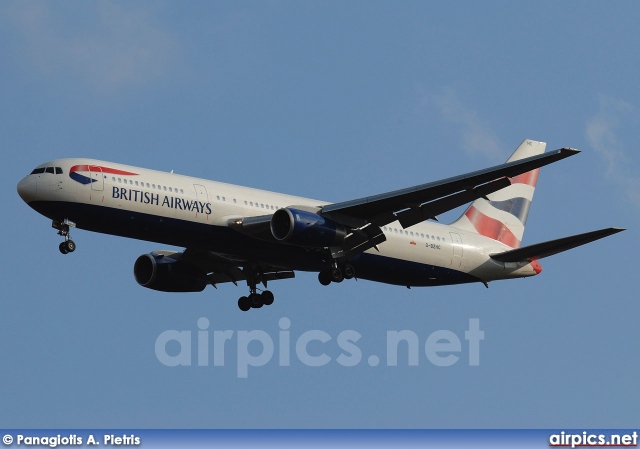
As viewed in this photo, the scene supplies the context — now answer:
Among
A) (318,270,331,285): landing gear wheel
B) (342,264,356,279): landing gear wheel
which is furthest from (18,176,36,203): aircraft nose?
(342,264,356,279): landing gear wheel

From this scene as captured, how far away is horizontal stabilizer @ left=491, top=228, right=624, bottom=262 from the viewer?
49.6 m

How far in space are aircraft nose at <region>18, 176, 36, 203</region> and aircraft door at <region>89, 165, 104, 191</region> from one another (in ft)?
7.39

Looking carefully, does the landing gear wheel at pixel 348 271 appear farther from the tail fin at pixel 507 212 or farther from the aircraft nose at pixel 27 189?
the aircraft nose at pixel 27 189

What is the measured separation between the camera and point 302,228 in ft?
162

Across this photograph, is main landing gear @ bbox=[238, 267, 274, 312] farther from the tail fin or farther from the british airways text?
the tail fin

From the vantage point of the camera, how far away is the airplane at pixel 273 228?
48.4 m

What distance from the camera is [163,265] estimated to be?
56656 mm

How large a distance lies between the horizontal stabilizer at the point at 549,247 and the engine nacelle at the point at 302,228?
9657 mm

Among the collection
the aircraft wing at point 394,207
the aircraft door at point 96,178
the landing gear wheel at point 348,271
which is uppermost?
the aircraft door at point 96,178

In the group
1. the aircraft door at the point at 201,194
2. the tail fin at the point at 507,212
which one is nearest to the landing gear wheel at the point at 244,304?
the aircraft door at the point at 201,194

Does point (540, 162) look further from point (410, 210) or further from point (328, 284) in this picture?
point (328, 284)

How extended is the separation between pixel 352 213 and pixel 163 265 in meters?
10.5

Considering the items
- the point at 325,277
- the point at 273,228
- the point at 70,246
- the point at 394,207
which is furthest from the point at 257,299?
the point at 70,246

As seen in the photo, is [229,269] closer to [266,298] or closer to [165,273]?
[266,298]
